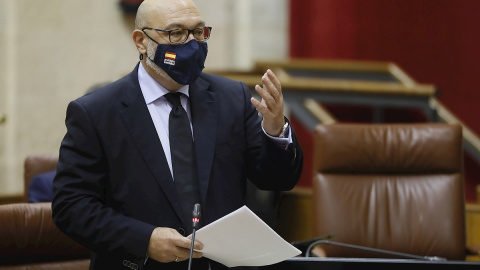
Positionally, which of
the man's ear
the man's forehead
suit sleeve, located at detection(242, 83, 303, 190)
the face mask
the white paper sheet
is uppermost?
the man's forehead

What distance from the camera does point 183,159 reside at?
5.67 ft

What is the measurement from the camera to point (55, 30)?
171 inches

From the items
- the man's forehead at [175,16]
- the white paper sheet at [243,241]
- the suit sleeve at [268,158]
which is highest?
the man's forehead at [175,16]

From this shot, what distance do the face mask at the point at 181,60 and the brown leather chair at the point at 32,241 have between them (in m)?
0.65

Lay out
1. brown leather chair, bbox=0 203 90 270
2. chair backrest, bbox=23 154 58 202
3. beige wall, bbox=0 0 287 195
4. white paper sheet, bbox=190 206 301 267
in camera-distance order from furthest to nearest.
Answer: beige wall, bbox=0 0 287 195
chair backrest, bbox=23 154 58 202
brown leather chair, bbox=0 203 90 270
white paper sheet, bbox=190 206 301 267

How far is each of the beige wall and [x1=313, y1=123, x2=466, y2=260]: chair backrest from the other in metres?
1.89

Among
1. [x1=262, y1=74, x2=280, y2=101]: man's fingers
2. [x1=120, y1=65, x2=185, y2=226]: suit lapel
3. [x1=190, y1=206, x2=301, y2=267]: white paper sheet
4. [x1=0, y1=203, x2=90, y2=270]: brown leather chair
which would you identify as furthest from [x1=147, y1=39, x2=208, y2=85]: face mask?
[x1=0, y1=203, x2=90, y2=270]: brown leather chair

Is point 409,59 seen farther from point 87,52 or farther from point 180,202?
point 180,202

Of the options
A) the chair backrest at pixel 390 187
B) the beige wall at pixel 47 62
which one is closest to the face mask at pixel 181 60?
the chair backrest at pixel 390 187

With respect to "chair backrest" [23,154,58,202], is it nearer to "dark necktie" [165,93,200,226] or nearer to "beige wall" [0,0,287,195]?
"beige wall" [0,0,287,195]

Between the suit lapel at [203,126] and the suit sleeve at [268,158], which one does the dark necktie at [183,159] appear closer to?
the suit lapel at [203,126]

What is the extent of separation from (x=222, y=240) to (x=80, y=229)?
338 mm

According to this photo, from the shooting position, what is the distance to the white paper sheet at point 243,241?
150 cm

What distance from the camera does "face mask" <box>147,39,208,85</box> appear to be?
172 centimetres
